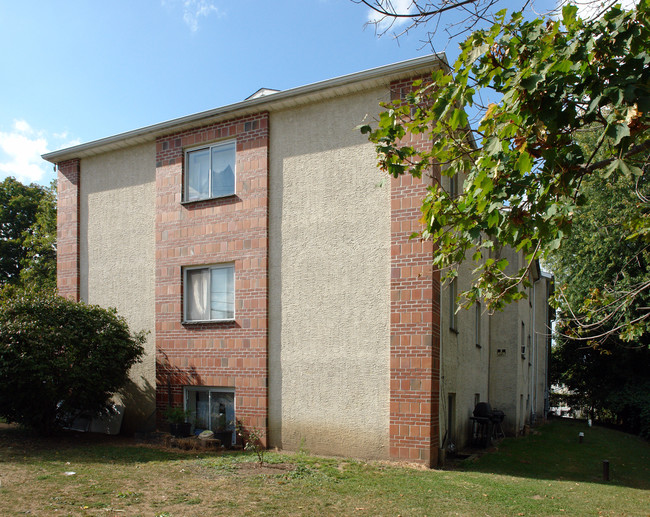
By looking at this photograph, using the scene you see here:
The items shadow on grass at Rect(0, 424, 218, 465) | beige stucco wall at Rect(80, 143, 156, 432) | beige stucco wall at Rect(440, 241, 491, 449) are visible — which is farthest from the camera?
beige stucco wall at Rect(80, 143, 156, 432)

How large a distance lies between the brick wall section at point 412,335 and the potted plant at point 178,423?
475cm

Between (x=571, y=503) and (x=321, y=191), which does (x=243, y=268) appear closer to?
(x=321, y=191)

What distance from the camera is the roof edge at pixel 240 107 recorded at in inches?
447

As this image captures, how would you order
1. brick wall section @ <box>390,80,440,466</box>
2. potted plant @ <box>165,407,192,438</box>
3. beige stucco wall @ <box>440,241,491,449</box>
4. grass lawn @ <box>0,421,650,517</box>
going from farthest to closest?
1. potted plant @ <box>165,407,192,438</box>
2. beige stucco wall @ <box>440,241,491,449</box>
3. brick wall section @ <box>390,80,440,466</box>
4. grass lawn @ <box>0,421,650,517</box>

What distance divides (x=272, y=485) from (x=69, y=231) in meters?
10.5

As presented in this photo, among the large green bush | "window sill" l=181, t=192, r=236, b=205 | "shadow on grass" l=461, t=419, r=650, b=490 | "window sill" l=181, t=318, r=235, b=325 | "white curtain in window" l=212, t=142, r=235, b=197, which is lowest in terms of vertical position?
"shadow on grass" l=461, t=419, r=650, b=490

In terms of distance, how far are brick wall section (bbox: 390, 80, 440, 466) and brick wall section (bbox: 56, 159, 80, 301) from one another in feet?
30.4

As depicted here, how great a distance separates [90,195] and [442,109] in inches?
515

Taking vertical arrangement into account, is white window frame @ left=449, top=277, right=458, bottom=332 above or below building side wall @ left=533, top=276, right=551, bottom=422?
above

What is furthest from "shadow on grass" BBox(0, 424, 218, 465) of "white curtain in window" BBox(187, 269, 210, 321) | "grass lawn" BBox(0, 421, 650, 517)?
"white curtain in window" BBox(187, 269, 210, 321)

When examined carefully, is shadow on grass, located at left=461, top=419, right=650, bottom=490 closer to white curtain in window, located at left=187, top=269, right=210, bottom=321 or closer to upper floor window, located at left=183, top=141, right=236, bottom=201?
white curtain in window, located at left=187, top=269, right=210, bottom=321

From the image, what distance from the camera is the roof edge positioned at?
11.4m

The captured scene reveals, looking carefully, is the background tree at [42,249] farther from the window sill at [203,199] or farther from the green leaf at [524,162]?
the green leaf at [524,162]

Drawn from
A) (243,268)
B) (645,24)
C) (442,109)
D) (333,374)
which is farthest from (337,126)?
(645,24)
